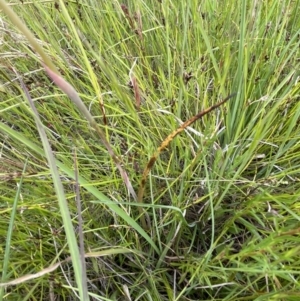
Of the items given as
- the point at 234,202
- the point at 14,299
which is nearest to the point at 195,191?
the point at 234,202

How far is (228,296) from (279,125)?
32cm

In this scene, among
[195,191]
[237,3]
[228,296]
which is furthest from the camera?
[237,3]

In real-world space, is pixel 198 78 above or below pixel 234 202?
above

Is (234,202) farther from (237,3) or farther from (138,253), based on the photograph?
(237,3)

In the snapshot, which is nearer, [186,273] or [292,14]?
[186,273]

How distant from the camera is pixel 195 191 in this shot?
0.70m

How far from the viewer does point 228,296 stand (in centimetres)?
59

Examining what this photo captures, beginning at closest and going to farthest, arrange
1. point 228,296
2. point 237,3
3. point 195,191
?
point 228,296 < point 195,191 < point 237,3

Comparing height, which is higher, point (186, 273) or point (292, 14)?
point (292, 14)

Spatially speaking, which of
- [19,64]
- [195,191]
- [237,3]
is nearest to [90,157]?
[195,191]

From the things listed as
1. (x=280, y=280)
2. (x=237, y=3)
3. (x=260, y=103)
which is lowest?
(x=280, y=280)

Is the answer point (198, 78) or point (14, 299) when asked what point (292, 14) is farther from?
point (14, 299)

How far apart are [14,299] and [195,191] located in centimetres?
33

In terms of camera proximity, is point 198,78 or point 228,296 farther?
point 198,78
